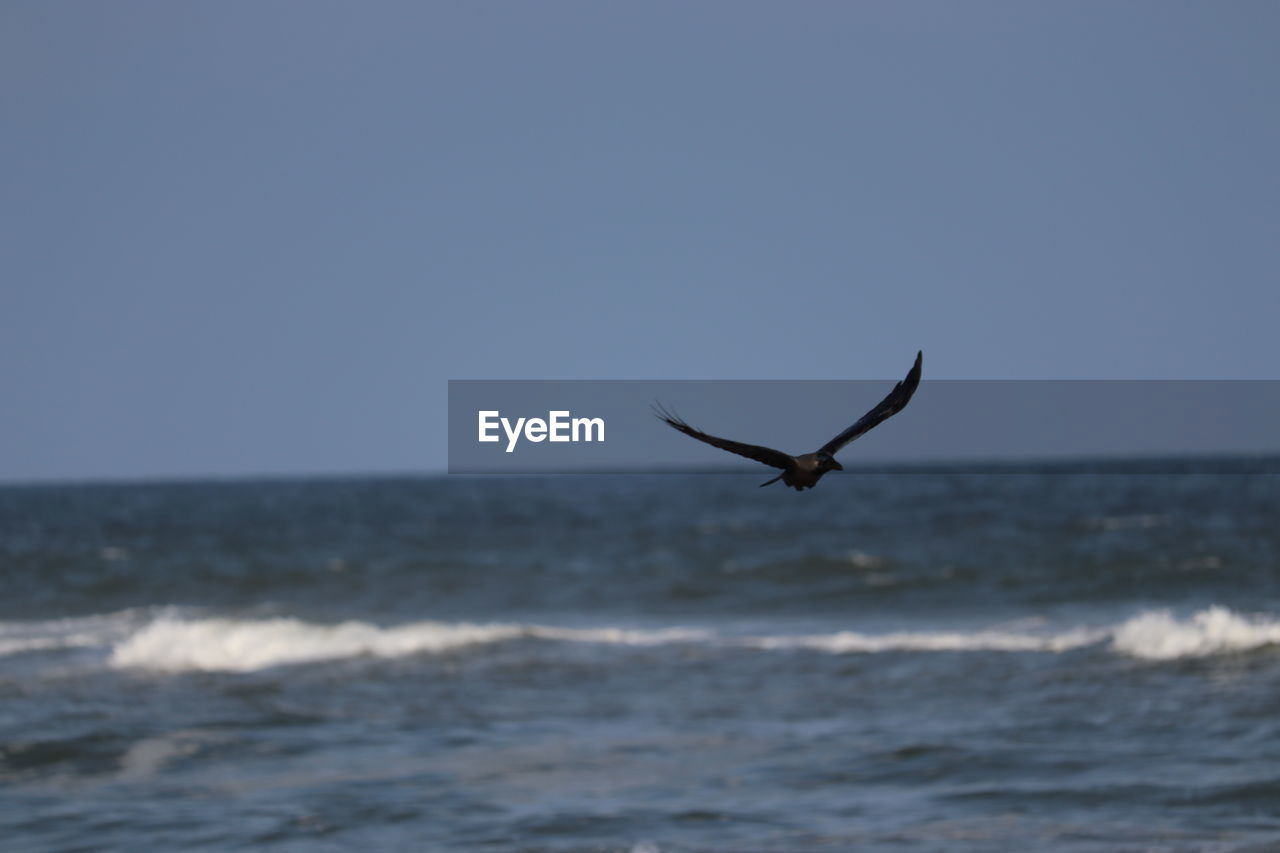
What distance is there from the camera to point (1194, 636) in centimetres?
2022

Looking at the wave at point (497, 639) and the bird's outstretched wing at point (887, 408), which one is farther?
the wave at point (497, 639)

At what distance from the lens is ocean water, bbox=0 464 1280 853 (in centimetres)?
1227

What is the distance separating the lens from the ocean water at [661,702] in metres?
12.3

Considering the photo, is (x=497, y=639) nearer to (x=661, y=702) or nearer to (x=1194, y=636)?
(x=661, y=702)

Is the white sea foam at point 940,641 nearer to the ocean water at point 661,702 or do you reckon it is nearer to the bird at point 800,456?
the ocean water at point 661,702

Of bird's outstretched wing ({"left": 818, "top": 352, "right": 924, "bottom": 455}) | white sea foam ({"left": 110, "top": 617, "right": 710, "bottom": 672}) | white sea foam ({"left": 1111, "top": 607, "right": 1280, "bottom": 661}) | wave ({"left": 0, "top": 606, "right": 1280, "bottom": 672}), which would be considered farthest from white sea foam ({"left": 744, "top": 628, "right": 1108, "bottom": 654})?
bird's outstretched wing ({"left": 818, "top": 352, "right": 924, "bottom": 455})

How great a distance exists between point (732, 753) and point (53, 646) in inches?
506

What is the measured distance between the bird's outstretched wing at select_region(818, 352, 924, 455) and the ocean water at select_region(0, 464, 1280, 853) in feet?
26.0

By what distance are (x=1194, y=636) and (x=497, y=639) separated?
378 inches

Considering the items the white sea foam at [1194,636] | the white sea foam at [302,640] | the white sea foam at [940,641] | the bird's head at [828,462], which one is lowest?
the white sea foam at [302,640]

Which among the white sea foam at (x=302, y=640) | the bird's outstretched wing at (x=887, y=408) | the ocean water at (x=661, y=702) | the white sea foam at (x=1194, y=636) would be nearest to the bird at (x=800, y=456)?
the bird's outstretched wing at (x=887, y=408)

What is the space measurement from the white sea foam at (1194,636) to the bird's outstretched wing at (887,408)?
16258 millimetres

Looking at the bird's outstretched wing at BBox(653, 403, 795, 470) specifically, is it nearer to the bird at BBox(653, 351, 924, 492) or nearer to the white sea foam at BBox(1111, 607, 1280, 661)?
the bird at BBox(653, 351, 924, 492)

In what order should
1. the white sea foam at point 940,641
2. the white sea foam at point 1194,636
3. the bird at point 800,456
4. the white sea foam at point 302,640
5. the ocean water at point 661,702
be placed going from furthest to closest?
the white sea foam at point 302,640, the white sea foam at point 940,641, the white sea foam at point 1194,636, the ocean water at point 661,702, the bird at point 800,456
